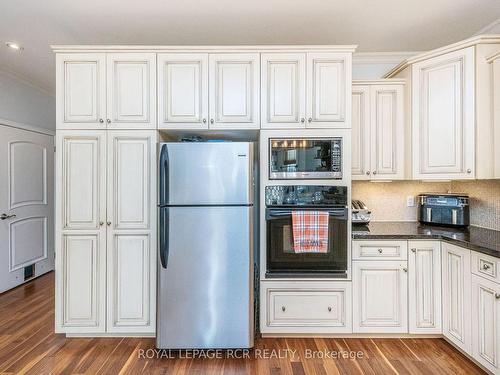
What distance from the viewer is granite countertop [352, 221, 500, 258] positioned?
1.91m

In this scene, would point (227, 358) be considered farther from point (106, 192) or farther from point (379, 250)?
point (106, 192)

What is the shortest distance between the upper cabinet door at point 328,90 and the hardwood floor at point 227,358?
1.74 meters

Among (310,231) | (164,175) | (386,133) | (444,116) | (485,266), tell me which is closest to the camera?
(485,266)

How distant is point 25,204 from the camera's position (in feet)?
12.1

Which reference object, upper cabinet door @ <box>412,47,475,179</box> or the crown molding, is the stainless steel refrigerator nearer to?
upper cabinet door @ <box>412,47,475,179</box>

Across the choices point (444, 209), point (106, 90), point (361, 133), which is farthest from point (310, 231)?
point (106, 90)

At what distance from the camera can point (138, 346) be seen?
224 centimetres

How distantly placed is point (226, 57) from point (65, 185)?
163cm

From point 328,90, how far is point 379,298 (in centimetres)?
170

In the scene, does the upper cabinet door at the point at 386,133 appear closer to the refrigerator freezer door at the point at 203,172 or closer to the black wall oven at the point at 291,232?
the black wall oven at the point at 291,232

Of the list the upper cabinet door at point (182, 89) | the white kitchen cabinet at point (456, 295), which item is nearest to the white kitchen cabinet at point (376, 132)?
the white kitchen cabinet at point (456, 295)

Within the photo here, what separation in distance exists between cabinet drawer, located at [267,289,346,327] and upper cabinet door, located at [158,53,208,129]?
5.05ft

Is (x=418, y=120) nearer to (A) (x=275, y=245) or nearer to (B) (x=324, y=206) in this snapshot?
(B) (x=324, y=206)

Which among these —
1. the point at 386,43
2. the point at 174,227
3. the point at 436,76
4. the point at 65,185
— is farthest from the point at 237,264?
the point at 386,43
